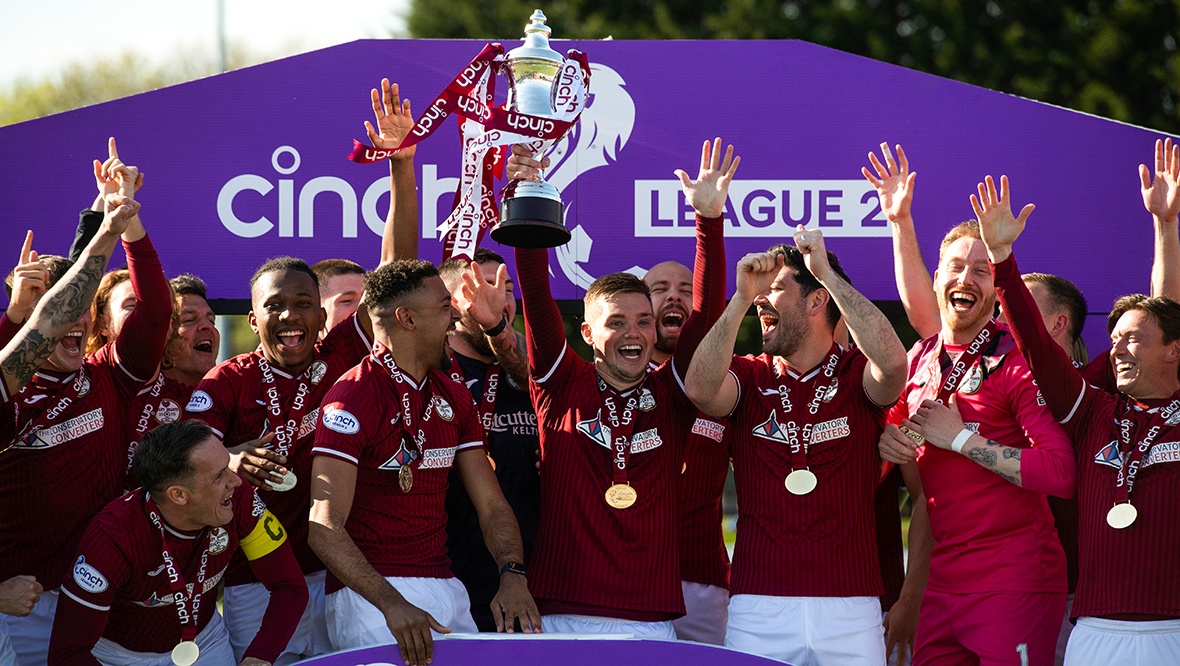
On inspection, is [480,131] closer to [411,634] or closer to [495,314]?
[495,314]

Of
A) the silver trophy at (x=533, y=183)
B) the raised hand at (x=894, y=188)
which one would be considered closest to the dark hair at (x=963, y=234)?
the raised hand at (x=894, y=188)

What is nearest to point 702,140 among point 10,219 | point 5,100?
point 10,219

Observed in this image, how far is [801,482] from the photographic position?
4.93 metres

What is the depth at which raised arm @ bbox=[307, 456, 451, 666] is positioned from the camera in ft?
14.1

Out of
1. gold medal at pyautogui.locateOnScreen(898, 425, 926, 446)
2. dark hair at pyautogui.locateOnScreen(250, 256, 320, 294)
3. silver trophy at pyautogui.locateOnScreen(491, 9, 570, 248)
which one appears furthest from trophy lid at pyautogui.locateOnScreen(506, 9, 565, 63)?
gold medal at pyautogui.locateOnScreen(898, 425, 926, 446)

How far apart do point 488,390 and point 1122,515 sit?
2563 millimetres

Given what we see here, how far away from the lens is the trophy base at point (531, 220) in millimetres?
4754

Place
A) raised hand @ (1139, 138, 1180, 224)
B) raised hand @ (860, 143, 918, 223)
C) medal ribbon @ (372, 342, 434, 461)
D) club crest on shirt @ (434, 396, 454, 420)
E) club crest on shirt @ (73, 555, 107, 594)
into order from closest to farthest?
club crest on shirt @ (73, 555, 107, 594) < medal ribbon @ (372, 342, 434, 461) < club crest on shirt @ (434, 396, 454, 420) < raised hand @ (1139, 138, 1180, 224) < raised hand @ (860, 143, 918, 223)

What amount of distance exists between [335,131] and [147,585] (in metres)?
2.69

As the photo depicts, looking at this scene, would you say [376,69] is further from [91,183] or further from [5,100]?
[5,100]

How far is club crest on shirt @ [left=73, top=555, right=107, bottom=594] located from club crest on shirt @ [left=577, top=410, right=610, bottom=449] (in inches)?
71.1

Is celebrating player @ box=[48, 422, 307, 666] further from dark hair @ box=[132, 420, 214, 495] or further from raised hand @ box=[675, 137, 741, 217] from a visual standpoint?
raised hand @ box=[675, 137, 741, 217]

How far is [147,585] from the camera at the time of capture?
A: 4.64 meters

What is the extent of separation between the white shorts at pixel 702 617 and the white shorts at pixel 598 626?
24.5 inches
